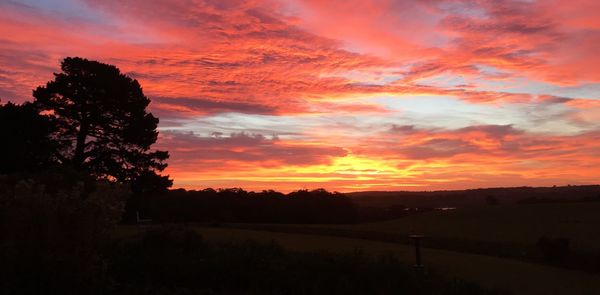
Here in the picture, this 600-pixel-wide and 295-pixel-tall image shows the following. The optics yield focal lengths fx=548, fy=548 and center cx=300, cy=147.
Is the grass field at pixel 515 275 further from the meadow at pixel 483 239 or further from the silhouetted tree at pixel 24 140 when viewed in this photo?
the silhouetted tree at pixel 24 140

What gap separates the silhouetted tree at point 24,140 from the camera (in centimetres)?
3331

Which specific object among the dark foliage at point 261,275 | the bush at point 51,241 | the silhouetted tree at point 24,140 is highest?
the silhouetted tree at point 24,140

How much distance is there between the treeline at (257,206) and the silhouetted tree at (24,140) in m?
16.5

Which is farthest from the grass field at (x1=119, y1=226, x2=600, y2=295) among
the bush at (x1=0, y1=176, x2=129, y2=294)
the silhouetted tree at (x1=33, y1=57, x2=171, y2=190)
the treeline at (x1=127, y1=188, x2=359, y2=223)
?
the treeline at (x1=127, y1=188, x2=359, y2=223)

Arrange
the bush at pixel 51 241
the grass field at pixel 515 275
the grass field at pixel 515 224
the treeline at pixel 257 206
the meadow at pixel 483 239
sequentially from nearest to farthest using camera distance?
the bush at pixel 51 241, the grass field at pixel 515 275, the meadow at pixel 483 239, the grass field at pixel 515 224, the treeline at pixel 257 206

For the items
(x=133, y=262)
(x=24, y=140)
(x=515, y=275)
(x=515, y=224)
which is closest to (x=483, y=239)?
(x=515, y=224)

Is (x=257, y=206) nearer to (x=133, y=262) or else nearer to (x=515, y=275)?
(x=515, y=275)

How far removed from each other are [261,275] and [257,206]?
4481cm

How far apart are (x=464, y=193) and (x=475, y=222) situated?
61372 millimetres

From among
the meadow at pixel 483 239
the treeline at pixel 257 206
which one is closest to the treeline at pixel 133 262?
the meadow at pixel 483 239

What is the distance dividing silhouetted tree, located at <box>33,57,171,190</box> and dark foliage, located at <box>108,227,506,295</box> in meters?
21.8

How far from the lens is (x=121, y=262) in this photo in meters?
14.7

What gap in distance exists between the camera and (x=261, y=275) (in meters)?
13.6

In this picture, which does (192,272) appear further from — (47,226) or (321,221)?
(321,221)
